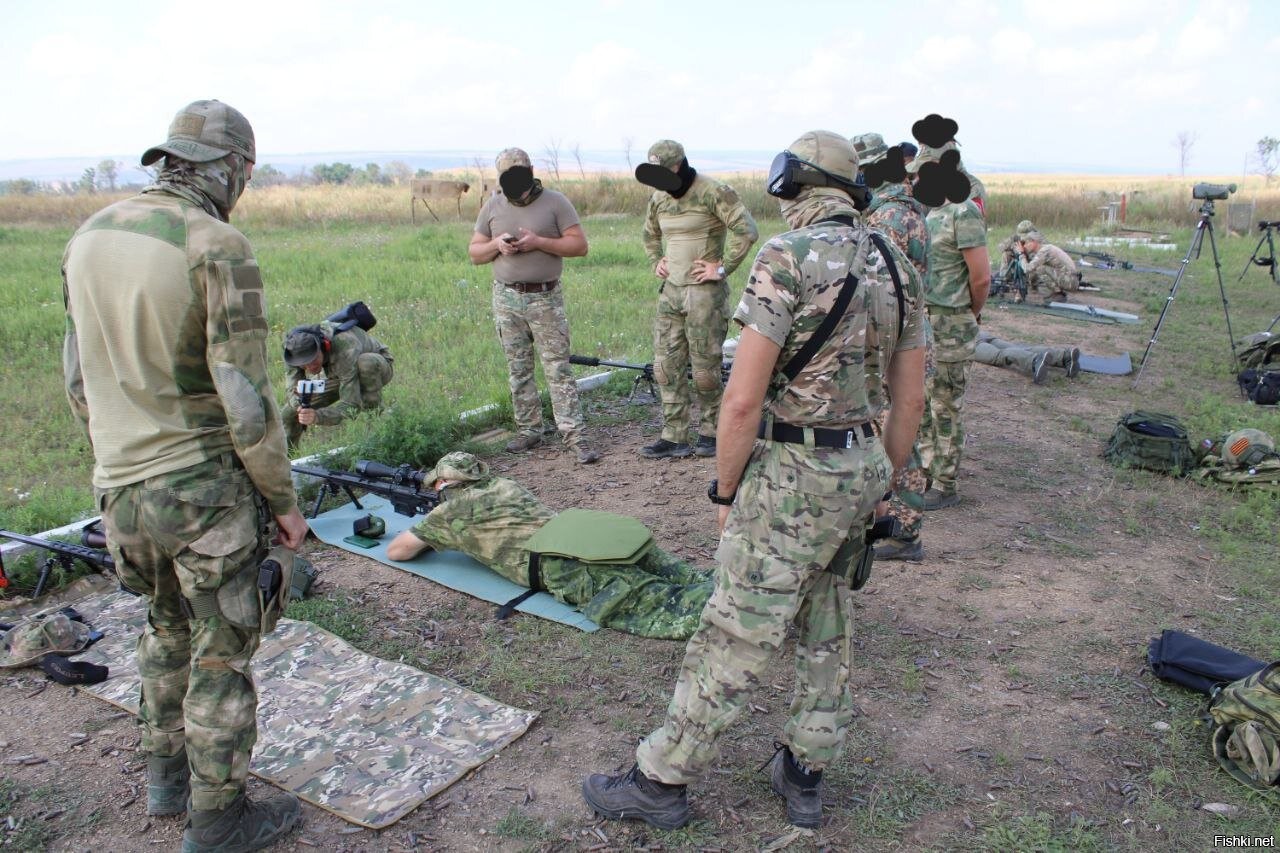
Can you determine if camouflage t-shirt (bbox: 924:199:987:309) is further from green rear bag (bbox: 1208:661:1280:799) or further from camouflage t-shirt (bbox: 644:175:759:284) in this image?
green rear bag (bbox: 1208:661:1280:799)

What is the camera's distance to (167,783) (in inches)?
112

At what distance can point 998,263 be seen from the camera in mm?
15258

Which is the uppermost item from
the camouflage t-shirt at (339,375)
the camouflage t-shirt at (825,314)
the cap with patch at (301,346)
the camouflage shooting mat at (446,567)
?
the camouflage t-shirt at (825,314)

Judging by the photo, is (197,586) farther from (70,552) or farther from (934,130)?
(934,130)

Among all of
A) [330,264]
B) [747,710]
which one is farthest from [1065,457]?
[330,264]

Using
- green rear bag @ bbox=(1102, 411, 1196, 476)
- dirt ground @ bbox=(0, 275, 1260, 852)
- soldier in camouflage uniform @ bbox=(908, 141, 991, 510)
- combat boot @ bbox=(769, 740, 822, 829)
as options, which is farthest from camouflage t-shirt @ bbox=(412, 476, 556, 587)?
green rear bag @ bbox=(1102, 411, 1196, 476)

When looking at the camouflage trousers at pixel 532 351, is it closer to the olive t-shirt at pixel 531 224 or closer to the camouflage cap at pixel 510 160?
the olive t-shirt at pixel 531 224

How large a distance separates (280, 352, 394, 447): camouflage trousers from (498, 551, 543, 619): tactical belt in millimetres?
2113

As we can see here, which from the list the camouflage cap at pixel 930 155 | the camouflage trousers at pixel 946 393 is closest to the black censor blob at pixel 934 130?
the camouflage cap at pixel 930 155

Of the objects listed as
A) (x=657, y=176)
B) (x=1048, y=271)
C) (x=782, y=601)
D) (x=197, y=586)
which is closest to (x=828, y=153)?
(x=782, y=601)

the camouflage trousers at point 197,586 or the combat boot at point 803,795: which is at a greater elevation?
the camouflage trousers at point 197,586

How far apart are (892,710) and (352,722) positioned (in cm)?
216

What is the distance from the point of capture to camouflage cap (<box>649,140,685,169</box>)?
19.2ft

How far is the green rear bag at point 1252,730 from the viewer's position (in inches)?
118
